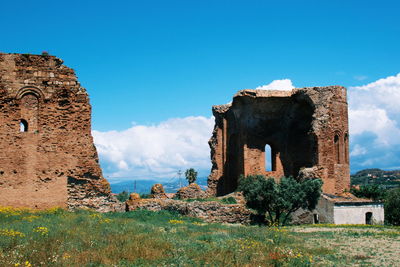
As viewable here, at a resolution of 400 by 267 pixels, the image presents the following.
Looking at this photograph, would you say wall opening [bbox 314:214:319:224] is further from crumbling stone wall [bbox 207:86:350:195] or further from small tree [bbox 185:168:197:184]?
small tree [bbox 185:168:197:184]

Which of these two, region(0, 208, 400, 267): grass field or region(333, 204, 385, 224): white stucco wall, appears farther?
region(333, 204, 385, 224): white stucco wall

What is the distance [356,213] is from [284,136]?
1011 centimetres

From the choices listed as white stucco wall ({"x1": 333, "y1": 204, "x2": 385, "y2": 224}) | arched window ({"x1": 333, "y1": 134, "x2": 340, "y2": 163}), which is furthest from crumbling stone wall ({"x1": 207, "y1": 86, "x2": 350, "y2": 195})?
white stucco wall ({"x1": 333, "y1": 204, "x2": 385, "y2": 224})

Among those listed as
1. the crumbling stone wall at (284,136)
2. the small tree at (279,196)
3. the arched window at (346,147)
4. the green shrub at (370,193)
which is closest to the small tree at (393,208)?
the green shrub at (370,193)

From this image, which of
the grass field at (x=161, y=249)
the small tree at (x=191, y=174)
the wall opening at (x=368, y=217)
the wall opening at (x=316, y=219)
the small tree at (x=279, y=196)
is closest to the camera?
the grass field at (x=161, y=249)

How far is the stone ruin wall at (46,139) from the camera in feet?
57.5

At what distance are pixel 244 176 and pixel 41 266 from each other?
24.6 metres

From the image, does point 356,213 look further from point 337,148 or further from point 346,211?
point 337,148

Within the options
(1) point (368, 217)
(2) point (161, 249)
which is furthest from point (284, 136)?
(2) point (161, 249)

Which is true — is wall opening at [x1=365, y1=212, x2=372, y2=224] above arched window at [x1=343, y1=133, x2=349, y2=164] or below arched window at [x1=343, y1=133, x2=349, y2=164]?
below

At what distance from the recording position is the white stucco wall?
78.7 ft

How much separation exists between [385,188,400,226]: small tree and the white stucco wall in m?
4.06

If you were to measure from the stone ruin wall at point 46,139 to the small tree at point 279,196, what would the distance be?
8.03 metres

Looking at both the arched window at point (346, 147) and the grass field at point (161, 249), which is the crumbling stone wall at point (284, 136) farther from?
the grass field at point (161, 249)
